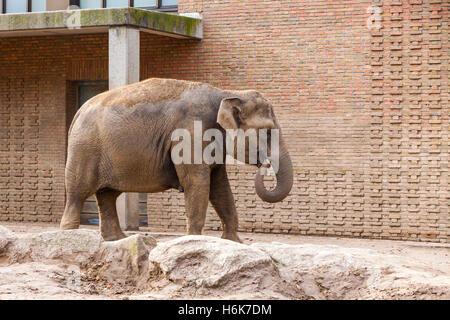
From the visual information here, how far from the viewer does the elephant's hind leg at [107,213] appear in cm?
1052

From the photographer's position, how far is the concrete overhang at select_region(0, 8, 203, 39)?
13219 millimetres

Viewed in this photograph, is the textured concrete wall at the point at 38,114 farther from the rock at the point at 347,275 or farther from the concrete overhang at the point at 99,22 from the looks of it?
the rock at the point at 347,275

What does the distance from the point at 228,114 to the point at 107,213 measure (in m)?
2.07

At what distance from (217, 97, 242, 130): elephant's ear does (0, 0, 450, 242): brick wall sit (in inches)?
164

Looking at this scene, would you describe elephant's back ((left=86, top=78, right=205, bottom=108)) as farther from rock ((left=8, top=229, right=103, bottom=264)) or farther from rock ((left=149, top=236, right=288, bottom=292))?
rock ((left=149, top=236, right=288, bottom=292))

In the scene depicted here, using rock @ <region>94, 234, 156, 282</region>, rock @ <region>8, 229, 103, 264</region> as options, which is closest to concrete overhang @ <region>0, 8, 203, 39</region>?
rock @ <region>8, 229, 103, 264</region>

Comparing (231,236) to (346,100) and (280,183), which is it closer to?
(280,183)

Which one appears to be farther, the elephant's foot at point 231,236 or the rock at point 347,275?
the elephant's foot at point 231,236

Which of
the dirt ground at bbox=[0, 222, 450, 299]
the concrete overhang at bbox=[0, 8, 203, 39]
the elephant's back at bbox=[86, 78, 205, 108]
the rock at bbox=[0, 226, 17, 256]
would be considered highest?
the concrete overhang at bbox=[0, 8, 203, 39]

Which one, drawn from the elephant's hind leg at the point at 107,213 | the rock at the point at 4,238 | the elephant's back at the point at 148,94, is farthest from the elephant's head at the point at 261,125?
the rock at the point at 4,238

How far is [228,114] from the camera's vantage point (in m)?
9.66

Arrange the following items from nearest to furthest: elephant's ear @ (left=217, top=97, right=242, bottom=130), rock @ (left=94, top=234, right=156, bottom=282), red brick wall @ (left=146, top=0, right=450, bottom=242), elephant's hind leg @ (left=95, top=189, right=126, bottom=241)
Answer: rock @ (left=94, top=234, right=156, bottom=282) → elephant's ear @ (left=217, top=97, right=242, bottom=130) → elephant's hind leg @ (left=95, top=189, right=126, bottom=241) → red brick wall @ (left=146, top=0, right=450, bottom=242)

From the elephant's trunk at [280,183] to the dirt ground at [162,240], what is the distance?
1529mm

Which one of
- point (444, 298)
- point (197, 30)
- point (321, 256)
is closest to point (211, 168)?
point (321, 256)
